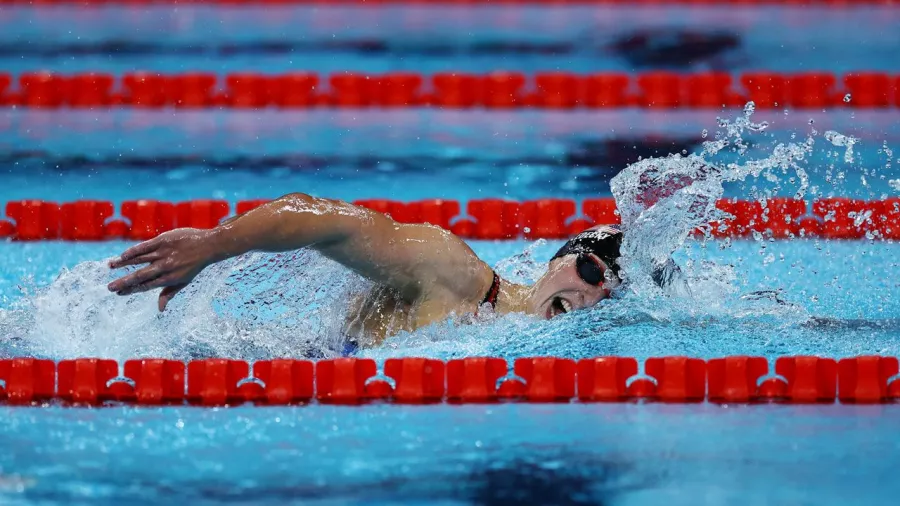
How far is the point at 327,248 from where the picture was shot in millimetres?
2703

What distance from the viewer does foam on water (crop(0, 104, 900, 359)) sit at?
2.99 m

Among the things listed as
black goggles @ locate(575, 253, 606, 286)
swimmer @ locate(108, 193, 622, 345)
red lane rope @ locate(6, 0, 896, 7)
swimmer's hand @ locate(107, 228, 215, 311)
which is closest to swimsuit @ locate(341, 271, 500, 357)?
swimmer @ locate(108, 193, 622, 345)

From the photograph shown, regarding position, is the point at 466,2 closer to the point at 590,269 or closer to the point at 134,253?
the point at 590,269

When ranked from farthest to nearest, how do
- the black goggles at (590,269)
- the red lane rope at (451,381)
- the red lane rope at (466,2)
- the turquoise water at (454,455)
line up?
the red lane rope at (466,2) → the black goggles at (590,269) → the red lane rope at (451,381) → the turquoise water at (454,455)

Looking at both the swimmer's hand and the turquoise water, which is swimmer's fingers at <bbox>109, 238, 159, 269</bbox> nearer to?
the swimmer's hand

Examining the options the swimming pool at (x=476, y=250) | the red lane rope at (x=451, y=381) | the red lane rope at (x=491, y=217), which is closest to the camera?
the swimming pool at (x=476, y=250)

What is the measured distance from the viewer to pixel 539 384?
277 cm

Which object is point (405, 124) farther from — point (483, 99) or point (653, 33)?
point (653, 33)

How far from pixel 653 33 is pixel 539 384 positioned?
3.51m

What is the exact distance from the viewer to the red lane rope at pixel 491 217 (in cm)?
454

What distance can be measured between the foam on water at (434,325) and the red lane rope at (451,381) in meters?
0.19

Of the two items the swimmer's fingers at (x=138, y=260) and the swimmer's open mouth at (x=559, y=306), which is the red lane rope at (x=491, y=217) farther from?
the swimmer's fingers at (x=138, y=260)

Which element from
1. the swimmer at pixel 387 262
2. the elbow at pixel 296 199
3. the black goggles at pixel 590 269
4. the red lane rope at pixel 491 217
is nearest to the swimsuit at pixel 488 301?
the swimmer at pixel 387 262

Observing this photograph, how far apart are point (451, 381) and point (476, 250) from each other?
6.03ft
